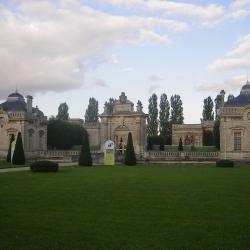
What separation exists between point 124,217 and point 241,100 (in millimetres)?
30766

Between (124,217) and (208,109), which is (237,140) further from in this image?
(208,109)

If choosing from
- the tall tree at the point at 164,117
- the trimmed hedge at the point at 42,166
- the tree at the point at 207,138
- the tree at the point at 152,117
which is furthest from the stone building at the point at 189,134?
the trimmed hedge at the point at 42,166

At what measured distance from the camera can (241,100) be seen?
38.3m

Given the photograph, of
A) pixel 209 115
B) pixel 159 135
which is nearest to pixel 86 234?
pixel 159 135

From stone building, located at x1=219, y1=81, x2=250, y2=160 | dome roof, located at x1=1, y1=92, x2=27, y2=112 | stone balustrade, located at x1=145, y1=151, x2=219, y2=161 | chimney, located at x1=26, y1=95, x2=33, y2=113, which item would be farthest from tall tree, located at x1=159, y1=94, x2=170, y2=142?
dome roof, located at x1=1, y1=92, x2=27, y2=112

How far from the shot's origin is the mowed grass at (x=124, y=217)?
7.68m

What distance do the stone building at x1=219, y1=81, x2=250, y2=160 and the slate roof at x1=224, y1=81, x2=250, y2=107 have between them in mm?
96

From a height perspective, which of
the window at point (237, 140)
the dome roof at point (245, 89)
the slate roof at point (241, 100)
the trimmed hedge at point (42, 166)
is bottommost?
the trimmed hedge at point (42, 166)

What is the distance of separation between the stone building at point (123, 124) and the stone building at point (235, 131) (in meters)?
10.5

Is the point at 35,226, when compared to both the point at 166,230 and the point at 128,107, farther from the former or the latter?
the point at 128,107

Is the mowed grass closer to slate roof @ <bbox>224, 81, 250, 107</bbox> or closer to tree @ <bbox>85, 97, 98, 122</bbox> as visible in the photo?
slate roof @ <bbox>224, 81, 250, 107</bbox>

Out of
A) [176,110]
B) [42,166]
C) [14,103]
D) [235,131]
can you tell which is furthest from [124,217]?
[176,110]

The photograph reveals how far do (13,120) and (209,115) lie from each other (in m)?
39.1

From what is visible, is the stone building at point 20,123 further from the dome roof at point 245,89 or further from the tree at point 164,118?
the tree at point 164,118
